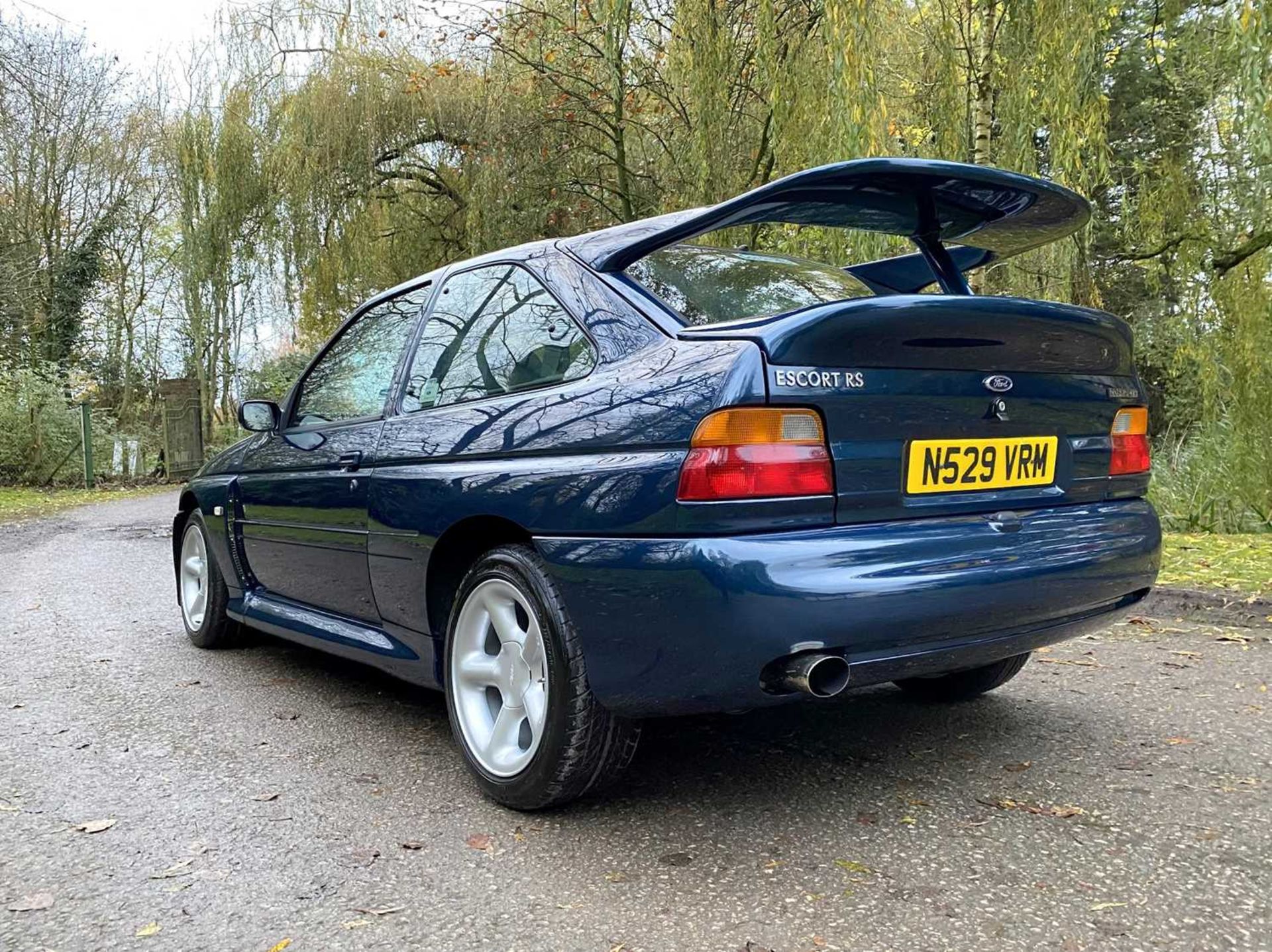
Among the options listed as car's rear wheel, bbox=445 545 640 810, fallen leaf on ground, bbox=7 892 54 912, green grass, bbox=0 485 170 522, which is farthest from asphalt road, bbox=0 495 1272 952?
green grass, bbox=0 485 170 522

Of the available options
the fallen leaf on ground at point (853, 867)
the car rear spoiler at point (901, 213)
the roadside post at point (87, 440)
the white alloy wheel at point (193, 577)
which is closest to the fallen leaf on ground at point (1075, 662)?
the car rear spoiler at point (901, 213)

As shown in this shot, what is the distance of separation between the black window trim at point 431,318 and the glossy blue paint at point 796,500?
0.8 inches

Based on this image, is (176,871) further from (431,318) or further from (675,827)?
(431,318)

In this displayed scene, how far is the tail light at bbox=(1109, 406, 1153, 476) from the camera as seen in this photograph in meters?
2.80

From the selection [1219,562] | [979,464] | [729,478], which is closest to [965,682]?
[979,464]

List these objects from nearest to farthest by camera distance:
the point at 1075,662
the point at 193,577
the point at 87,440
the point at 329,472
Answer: the point at 329,472, the point at 1075,662, the point at 193,577, the point at 87,440

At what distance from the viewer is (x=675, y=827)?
97.6 inches

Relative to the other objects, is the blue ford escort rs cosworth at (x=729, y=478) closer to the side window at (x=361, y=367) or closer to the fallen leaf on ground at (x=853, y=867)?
the side window at (x=361, y=367)

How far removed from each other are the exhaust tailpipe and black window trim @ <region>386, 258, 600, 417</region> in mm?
893

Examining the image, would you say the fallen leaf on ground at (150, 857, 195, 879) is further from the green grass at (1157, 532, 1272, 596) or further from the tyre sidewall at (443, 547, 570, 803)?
the green grass at (1157, 532, 1272, 596)

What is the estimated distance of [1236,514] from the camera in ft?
27.2

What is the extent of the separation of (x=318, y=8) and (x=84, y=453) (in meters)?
8.34

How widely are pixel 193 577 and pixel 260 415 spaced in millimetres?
1241

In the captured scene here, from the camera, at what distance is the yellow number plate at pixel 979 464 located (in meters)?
2.37
